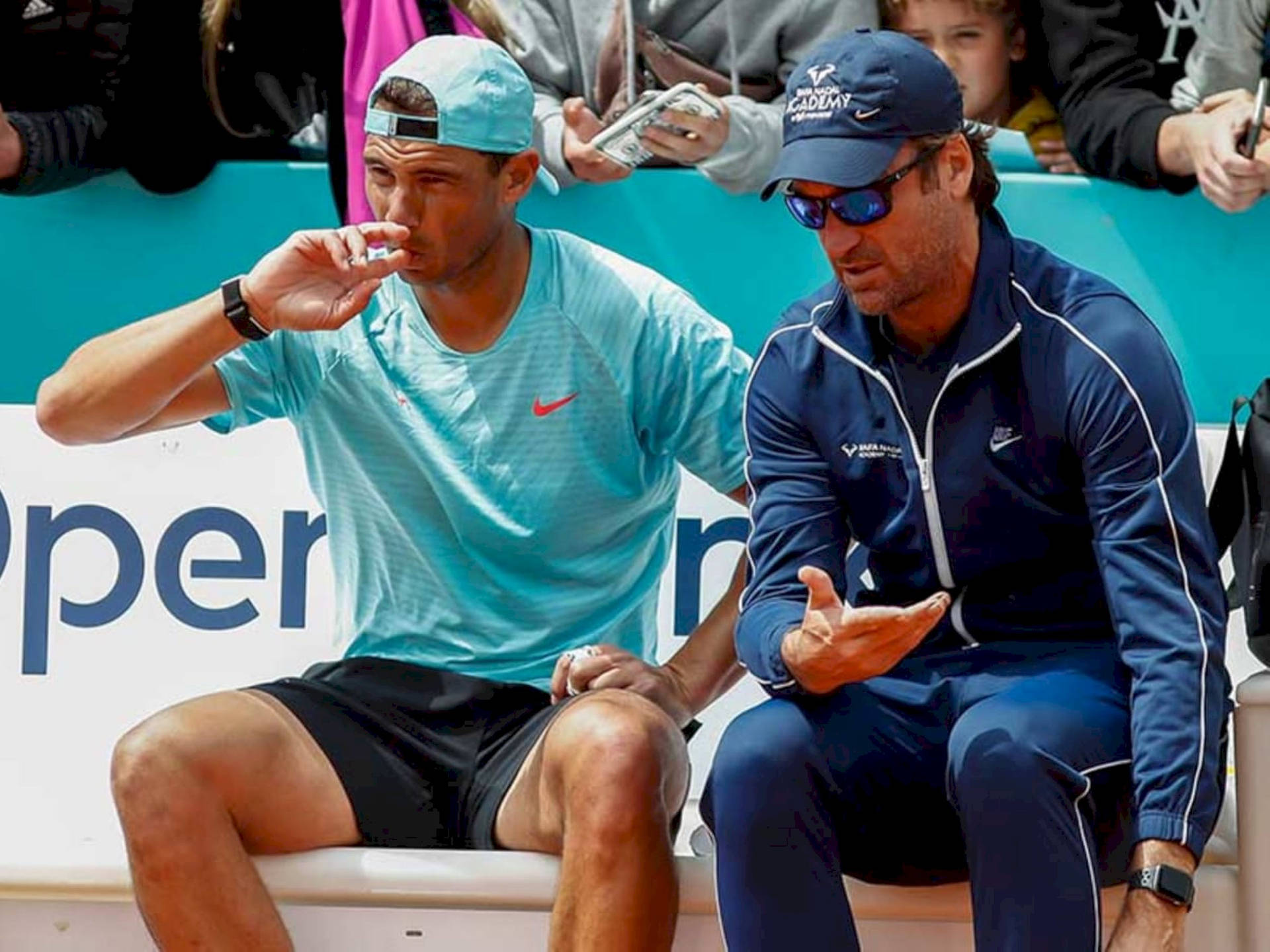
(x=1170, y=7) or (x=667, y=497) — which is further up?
(x=1170, y=7)

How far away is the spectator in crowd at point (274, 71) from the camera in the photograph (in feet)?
11.5

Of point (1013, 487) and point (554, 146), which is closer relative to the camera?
point (1013, 487)

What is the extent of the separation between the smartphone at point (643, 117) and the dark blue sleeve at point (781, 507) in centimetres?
85

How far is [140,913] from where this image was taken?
8.70ft

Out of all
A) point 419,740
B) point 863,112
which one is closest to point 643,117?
point 863,112

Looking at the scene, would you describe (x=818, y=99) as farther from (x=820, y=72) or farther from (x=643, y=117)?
(x=643, y=117)

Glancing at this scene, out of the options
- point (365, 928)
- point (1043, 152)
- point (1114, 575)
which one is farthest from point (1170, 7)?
point (365, 928)

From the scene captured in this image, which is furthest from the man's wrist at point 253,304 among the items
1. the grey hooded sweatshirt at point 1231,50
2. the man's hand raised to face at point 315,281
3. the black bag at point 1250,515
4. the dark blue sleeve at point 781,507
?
the grey hooded sweatshirt at point 1231,50

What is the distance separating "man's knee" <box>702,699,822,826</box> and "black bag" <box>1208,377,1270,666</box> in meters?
0.53

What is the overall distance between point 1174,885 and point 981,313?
654 mm

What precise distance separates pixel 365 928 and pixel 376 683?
34 centimetres

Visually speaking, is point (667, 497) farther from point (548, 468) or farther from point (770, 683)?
point (770, 683)

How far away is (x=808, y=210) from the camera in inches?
97.3

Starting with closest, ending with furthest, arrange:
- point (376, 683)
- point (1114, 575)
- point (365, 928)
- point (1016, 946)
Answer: point (1016, 946) → point (1114, 575) → point (365, 928) → point (376, 683)
